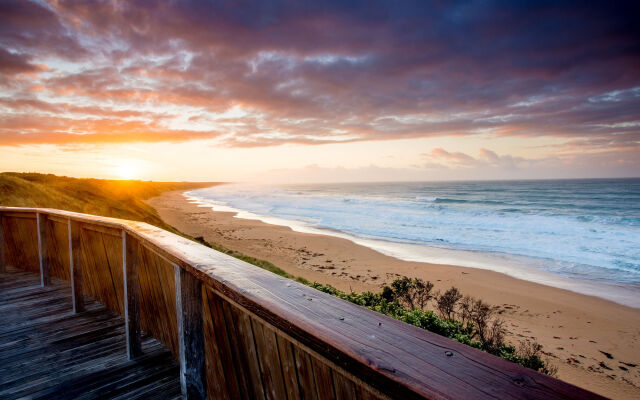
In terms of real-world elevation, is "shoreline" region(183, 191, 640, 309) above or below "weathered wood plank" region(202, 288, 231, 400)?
below

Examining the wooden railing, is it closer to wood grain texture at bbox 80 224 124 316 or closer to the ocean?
wood grain texture at bbox 80 224 124 316

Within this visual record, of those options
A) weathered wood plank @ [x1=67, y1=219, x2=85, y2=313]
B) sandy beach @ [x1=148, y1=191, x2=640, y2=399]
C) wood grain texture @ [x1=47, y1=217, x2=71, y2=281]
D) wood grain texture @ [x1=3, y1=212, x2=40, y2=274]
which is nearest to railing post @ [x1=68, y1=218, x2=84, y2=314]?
weathered wood plank @ [x1=67, y1=219, x2=85, y2=313]

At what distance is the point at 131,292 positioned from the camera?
9.80 feet

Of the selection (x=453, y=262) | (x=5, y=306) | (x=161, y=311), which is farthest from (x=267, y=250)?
(x=161, y=311)

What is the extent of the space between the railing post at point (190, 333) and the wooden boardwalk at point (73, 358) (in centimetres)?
78

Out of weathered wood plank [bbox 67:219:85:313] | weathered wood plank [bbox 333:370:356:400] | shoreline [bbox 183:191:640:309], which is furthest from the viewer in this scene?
shoreline [bbox 183:191:640:309]

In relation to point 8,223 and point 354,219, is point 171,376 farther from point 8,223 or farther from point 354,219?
point 354,219

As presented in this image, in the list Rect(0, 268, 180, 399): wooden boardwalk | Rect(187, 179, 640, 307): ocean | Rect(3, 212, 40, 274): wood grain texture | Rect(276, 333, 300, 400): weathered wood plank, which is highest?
Rect(276, 333, 300, 400): weathered wood plank

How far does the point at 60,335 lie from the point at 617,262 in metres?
19.7

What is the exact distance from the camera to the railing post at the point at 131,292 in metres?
2.93

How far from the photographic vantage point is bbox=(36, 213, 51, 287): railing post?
4797mm

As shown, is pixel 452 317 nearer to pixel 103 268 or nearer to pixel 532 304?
pixel 532 304

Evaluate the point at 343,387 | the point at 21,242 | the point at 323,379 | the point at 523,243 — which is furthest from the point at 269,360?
the point at 523,243

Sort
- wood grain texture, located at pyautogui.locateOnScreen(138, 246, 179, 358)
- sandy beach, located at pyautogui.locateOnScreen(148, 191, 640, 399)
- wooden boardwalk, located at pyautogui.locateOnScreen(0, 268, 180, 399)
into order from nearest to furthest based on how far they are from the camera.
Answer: wooden boardwalk, located at pyautogui.locateOnScreen(0, 268, 180, 399) → wood grain texture, located at pyautogui.locateOnScreen(138, 246, 179, 358) → sandy beach, located at pyautogui.locateOnScreen(148, 191, 640, 399)
